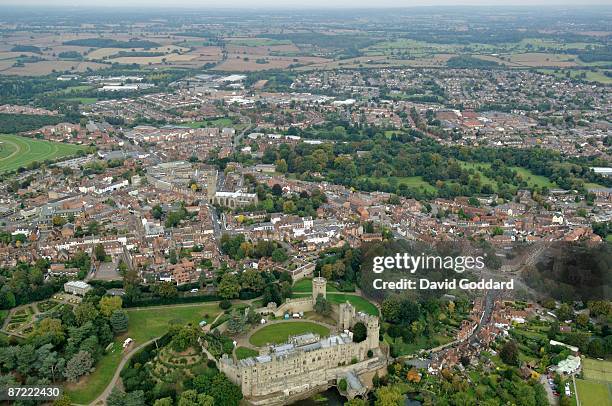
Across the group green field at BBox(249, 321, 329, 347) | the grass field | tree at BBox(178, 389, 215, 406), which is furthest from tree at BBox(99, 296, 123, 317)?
the grass field

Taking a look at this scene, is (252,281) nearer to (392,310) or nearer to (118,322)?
(118,322)

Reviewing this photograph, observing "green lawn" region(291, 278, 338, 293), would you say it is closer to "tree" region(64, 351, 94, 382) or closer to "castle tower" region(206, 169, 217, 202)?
"tree" region(64, 351, 94, 382)

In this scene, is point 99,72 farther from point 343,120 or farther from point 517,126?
point 517,126

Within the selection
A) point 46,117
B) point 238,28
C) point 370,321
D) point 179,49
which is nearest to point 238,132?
point 46,117

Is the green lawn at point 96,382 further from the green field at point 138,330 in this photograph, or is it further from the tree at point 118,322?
the tree at point 118,322

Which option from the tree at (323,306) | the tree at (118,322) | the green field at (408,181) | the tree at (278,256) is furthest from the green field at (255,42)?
the tree at (118,322)

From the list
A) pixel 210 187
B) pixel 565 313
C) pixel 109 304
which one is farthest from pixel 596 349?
pixel 210 187

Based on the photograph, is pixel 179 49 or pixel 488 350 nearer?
pixel 488 350
